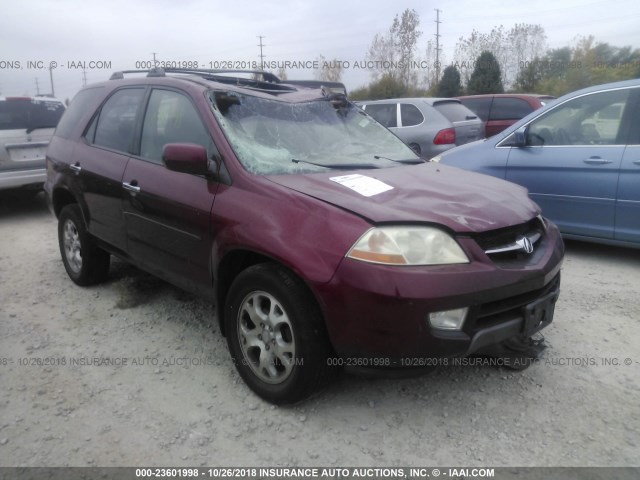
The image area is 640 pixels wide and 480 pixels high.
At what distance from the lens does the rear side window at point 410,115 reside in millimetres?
8742

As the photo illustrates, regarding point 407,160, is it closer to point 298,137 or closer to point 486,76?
point 298,137

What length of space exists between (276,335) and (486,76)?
2399 cm

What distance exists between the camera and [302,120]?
11.4 feet

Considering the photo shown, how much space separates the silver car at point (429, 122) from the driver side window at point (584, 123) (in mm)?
2692

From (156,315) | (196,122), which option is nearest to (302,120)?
(196,122)

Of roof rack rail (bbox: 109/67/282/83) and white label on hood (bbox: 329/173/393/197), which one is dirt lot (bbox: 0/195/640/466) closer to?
white label on hood (bbox: 329/173/393/197)

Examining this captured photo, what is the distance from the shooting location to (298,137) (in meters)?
3.32

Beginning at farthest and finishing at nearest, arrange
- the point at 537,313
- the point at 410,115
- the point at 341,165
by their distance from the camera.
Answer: the point at 410,115 < the point at 341,165 < the point at 537,313

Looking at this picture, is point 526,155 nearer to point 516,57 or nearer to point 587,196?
point 587,196

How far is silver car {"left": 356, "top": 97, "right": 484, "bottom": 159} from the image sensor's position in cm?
841

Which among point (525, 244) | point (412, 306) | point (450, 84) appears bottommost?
point (412, 306)

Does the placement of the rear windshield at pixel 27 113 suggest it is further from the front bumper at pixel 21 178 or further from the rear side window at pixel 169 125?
the rear side window at pixel 169 125

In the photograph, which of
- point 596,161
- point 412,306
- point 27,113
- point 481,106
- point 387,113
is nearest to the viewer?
point 412,306

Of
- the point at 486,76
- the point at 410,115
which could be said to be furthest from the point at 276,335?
the point at 486,76
